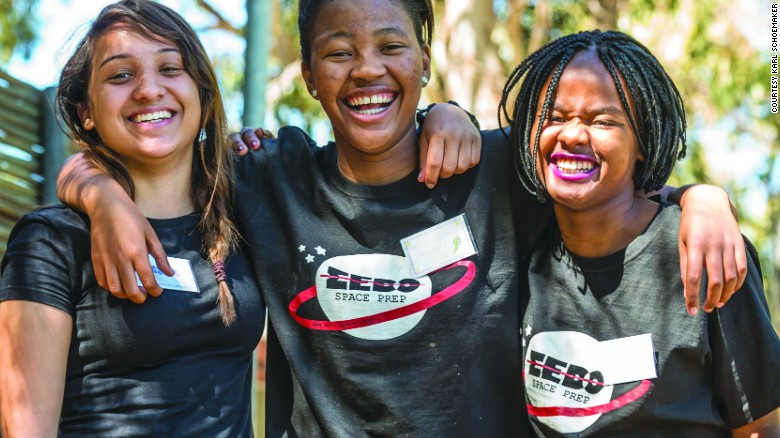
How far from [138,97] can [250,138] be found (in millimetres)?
508

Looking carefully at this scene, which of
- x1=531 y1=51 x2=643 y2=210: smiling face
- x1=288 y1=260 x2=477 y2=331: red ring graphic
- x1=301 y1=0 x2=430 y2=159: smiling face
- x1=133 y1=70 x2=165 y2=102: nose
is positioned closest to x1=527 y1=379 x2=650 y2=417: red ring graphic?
x1=288 y1=260 x2=477 y2=331: red ring graphic

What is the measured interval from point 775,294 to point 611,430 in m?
11.1

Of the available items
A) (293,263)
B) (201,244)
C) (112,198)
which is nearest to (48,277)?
(112,198)

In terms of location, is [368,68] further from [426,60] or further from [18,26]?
[18,26]

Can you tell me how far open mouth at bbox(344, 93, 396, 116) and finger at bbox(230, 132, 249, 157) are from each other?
40 centimetres

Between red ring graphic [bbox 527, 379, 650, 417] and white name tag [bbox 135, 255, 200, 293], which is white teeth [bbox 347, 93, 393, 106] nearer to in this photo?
white name tag [bbox 135, 255, 200, 293]

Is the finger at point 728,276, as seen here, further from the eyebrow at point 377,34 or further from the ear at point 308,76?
the ear at point 308,76

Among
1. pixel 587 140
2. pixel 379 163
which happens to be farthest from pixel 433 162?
pixel 587 140

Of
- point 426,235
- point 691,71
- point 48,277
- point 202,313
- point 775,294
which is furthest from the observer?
point 775,294

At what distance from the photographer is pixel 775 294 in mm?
12531

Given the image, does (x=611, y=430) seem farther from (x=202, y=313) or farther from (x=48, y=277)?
(x=48, y=277)

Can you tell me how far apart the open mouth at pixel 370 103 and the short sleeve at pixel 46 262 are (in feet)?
2.68

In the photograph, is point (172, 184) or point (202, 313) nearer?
point (202, 313)

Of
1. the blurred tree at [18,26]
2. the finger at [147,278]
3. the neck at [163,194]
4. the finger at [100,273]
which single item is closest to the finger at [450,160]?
the neck at [163,194]
